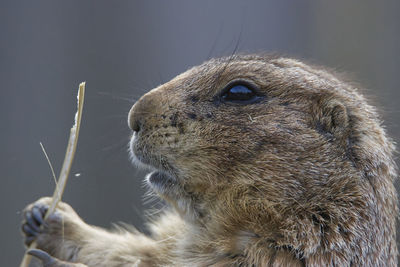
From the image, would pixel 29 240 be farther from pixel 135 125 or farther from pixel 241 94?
pixel 241 94

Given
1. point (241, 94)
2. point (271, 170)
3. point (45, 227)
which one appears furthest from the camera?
point (45, 227)

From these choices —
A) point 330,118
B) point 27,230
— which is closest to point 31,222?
point 27,230

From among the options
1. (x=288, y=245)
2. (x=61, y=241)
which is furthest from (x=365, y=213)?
(x=61, y=241)

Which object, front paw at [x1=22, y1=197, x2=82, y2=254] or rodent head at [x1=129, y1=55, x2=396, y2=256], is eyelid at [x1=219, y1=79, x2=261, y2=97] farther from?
front paw at [x1=22, y1=197, x2=82, y2=254]

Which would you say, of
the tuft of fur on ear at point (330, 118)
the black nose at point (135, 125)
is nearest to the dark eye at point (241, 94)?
the tuft of fur on ear at point (330, 118)

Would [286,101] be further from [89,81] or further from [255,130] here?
[89,81]

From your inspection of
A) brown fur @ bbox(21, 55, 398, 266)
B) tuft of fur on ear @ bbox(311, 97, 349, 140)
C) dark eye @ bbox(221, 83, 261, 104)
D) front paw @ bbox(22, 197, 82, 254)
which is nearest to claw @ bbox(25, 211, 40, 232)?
front paw @ bbox(22, 197, 82, 254)

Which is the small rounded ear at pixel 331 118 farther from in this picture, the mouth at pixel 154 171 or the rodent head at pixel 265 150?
the mouth at pixel 154 171
